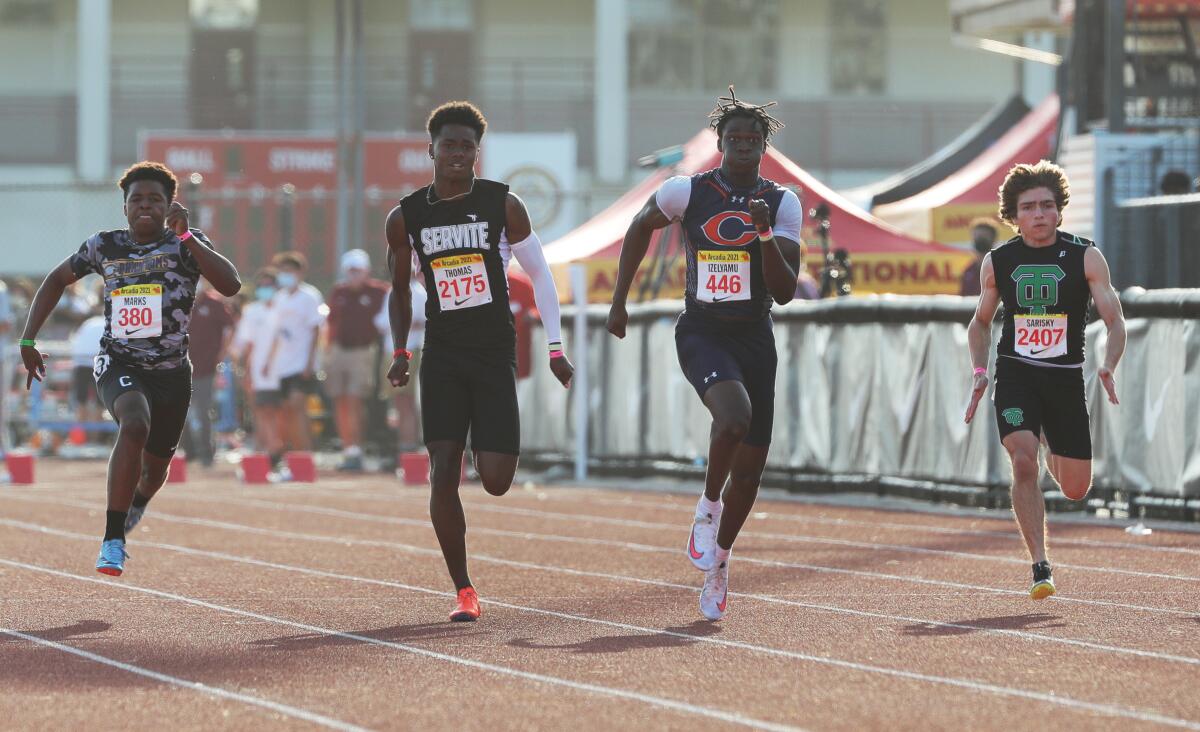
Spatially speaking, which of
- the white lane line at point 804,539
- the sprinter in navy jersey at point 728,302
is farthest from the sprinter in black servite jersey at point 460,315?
the white lane line at point 804,539

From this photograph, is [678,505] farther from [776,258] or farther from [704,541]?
[776,258]

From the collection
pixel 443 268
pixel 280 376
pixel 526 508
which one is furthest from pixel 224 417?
pixel 443 268

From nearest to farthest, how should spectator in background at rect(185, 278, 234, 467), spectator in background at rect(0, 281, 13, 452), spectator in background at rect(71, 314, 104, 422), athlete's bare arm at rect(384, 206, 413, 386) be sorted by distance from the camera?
athlete's bare arm at rect(384, 206, 413, 386), spectator in background at rect(0, 281, 13, 452), spectator in background at rect(185, 278, 234, 467), spectator in background at rect(71, 314, 104, 422)

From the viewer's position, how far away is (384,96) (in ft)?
128

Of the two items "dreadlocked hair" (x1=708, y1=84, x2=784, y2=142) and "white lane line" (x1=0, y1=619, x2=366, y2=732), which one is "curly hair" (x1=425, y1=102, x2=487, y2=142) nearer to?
"dreadlocked hair" (x1=708, y1=84, x2=784, y2=142)

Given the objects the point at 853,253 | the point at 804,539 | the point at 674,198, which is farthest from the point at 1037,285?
the point at 853,253

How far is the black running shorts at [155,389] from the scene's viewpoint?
9.65 meters

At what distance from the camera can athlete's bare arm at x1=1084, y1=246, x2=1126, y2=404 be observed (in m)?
9.02

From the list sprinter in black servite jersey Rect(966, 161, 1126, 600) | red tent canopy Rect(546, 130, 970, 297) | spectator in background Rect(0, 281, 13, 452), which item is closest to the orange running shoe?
sprinter in black servite jersey Rect(966, 161, 1126, 600)

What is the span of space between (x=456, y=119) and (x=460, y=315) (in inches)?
30.6

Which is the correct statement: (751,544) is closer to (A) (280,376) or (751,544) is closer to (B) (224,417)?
(A) (280,376)

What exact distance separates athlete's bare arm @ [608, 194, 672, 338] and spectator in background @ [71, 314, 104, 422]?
44.9 feet

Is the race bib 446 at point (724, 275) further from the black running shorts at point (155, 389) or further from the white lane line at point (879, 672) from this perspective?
the black running shorts at point (155, 389)

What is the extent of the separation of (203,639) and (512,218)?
6.70ft
